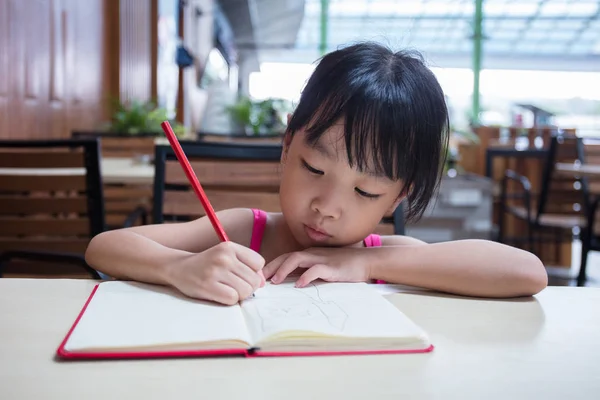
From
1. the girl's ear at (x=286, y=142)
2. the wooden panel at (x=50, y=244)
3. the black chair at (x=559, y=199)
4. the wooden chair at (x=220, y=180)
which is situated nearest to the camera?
the girl's ear at (x=286, y=142)

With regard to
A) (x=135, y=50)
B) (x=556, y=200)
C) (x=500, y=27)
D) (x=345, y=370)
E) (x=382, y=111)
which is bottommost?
(x=556, y=200)

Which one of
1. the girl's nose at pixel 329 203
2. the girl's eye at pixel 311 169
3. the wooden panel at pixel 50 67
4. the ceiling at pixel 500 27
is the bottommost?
the girl's nose at pixel 329 203

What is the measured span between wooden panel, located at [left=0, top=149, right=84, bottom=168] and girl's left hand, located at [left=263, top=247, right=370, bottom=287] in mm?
1094

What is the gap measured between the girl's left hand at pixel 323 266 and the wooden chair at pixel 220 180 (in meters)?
0.53

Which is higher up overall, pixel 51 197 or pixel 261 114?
pixel 261 114

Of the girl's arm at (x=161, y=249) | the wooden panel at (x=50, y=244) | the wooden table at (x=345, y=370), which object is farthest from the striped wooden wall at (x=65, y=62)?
the wooden table at (x=345, y=370)

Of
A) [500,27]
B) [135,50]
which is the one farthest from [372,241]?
[500,27]

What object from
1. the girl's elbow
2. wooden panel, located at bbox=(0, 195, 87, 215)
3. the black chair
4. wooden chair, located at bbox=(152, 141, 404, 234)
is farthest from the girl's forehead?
the black chair

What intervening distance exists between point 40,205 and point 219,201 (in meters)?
0.66

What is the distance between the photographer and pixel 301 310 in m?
0.68

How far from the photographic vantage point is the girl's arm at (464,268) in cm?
85

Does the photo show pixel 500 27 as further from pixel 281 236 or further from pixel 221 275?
pixel 221 275

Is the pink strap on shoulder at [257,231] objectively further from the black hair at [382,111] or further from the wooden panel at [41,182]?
the wooden panel at [41,182]

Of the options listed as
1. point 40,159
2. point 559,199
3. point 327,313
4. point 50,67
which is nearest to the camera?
point 327,313
